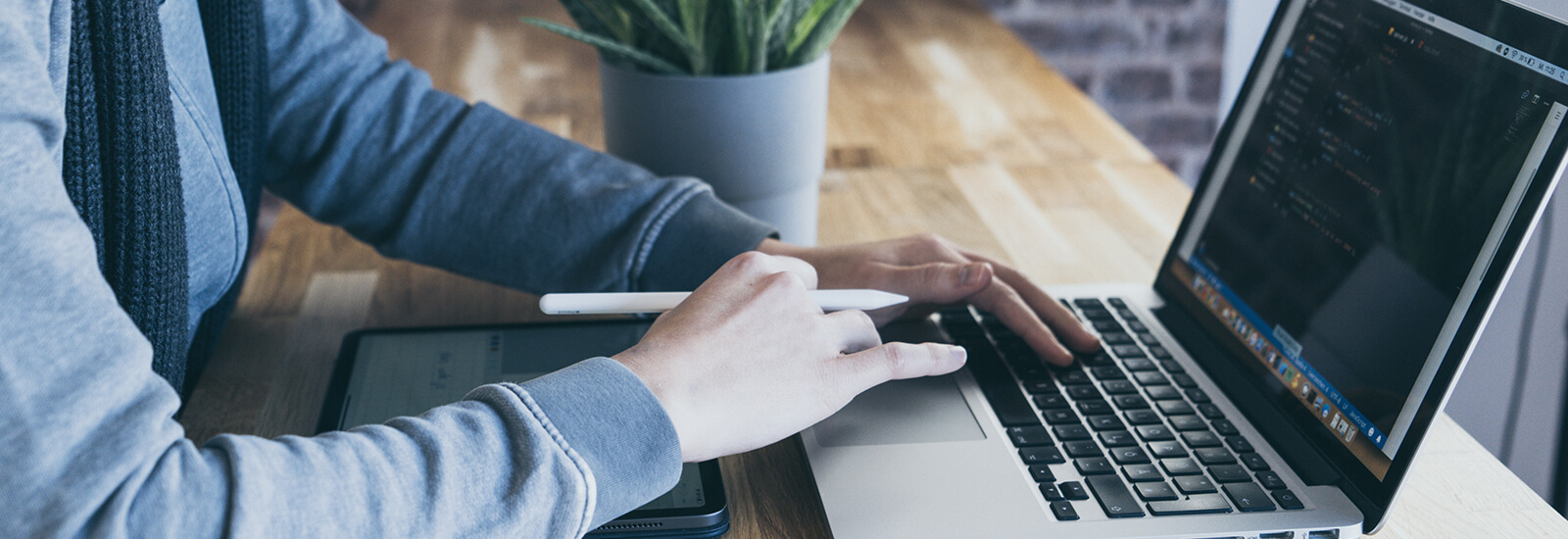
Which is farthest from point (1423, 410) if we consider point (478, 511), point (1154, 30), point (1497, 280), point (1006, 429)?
point (1154, 30)

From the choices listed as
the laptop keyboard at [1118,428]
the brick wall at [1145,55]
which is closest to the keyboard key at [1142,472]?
the laptop keyboard at [1118,428]

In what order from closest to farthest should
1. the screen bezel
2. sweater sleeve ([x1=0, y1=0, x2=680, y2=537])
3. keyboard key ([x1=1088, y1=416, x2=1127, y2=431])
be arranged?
sweater sleeve ([x1=0, y1=0, x2=680, y2=537]) < the screen bezel < keyboard key ([x1=1088, y1=416, x2=1127, y2=431])

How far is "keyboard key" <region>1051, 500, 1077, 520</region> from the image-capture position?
1.61ft

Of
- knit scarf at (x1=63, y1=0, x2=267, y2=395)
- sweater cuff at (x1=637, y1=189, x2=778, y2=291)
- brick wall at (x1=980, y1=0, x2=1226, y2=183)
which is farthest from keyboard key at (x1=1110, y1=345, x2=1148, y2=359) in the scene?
brick wall at (x1=980, y1=0, x2=1226, y2=183)

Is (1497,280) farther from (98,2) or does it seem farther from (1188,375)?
(98,2)

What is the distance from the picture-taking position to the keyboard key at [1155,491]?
50 centimetres

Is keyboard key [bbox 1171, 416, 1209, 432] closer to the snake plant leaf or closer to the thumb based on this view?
the thumb

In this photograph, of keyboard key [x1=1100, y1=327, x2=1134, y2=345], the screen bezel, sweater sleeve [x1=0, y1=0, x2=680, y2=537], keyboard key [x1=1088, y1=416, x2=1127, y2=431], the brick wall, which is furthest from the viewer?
the brick wall

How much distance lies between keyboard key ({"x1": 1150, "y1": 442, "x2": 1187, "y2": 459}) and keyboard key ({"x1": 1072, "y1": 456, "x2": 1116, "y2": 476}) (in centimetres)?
3

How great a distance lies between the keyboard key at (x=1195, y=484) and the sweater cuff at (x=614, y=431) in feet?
0.79

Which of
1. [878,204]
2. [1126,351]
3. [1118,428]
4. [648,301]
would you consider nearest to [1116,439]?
[1118,428]

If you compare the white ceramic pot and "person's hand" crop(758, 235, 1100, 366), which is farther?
the white ceramic pot

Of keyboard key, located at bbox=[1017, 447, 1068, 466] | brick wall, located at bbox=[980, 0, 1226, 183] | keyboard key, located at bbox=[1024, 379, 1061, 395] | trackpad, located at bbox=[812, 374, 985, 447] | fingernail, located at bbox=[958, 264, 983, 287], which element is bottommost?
brick wall, located at bbox=[980, 0, 1226, 183]

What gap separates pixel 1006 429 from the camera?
57 centimetres
